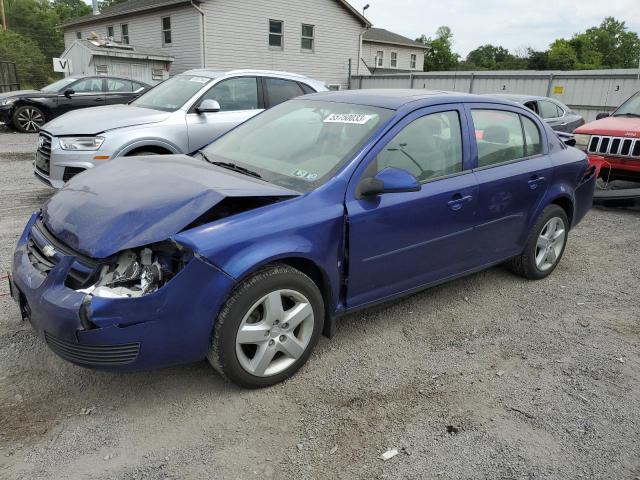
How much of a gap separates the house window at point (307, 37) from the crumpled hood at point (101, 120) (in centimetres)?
2119

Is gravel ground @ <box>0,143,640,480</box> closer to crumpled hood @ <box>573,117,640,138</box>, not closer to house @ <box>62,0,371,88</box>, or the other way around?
crumpled hood @ <box>573,117,640,138</box>

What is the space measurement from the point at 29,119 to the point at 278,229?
13259 mm

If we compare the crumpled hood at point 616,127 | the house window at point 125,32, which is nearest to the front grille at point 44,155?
the crumpled hood at point 616,127

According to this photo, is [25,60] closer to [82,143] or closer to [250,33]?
[250,33]

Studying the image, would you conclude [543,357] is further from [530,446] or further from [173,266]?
[173,266]

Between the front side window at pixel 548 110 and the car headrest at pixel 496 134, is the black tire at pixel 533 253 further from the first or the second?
the front side window at pixel 548 110

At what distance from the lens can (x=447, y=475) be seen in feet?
8.11

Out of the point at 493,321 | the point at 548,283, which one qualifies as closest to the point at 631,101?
the point at 548,283

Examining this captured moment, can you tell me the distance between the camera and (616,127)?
773 centimetres

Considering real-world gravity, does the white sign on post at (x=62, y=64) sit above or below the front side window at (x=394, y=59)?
below

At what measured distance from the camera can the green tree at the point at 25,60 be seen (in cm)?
3044

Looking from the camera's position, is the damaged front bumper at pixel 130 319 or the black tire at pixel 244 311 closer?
the damaged front bumper at pixel 130 319

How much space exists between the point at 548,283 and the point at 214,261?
11.4ft

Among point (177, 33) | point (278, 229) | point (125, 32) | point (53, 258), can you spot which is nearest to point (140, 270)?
point (53, 258)
